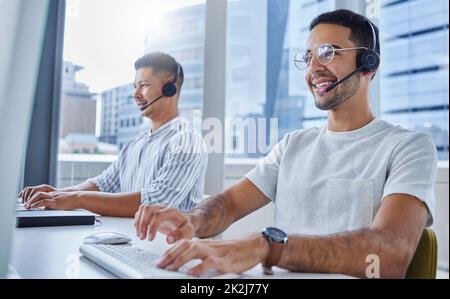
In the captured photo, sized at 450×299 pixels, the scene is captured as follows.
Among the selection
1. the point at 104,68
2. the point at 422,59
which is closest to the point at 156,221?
the point at 104,68

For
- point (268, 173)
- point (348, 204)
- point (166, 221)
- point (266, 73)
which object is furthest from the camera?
point (266, 73)

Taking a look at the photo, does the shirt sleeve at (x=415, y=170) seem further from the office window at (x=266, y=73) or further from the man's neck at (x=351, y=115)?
the office window at (x=266, y=73)

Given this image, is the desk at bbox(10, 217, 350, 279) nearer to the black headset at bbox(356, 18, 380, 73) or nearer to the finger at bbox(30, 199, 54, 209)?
the finger at bbox(30, 199, 54, 209)

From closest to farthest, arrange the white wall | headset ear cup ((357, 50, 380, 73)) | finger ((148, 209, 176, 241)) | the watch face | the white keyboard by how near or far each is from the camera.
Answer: the white keyboard, the watch face, finger ((148, 209, 176, 241)), headset ear cup ((357, 50, 380, 73)), the white wall

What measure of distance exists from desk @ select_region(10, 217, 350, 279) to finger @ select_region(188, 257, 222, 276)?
1.9 inches

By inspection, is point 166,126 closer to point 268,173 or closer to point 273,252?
point 268,173

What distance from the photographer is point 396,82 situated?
247cm

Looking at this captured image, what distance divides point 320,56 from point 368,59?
4.9 inches

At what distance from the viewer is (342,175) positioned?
3.51 ft

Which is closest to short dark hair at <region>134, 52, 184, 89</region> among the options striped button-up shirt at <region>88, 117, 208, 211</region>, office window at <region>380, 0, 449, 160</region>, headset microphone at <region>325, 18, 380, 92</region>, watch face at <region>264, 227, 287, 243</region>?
striped button-up shirt at <region>88, 117, 208, 211</region>

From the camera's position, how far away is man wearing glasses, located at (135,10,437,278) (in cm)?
69

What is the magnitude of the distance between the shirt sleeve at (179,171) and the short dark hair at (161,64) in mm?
165

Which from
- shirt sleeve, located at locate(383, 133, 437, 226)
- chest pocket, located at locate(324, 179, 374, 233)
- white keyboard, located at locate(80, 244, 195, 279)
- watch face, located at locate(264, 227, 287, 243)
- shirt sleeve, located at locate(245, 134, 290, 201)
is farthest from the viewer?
shirt sleeve, located at locate(245, 134, 290, 201)

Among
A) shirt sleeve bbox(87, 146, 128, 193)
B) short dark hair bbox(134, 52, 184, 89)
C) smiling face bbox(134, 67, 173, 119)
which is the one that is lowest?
shirt sleeve bbox(87, 146, 128, 193)
